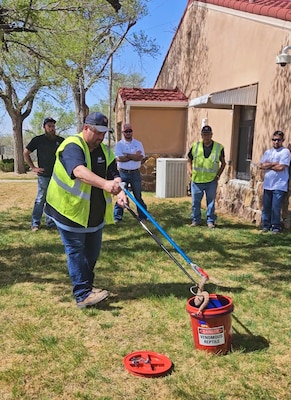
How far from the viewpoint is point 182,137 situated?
13461 mm

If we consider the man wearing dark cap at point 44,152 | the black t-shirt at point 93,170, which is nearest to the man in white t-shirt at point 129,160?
the man wearing dark cap at point 44,152

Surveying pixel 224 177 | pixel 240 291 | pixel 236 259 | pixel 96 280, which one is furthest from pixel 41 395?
pixel 224 177

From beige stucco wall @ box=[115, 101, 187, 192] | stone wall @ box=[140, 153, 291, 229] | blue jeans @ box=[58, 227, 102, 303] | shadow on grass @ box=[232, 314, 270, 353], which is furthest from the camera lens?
beige stucco wall @ box=[115, 101, 187, 192]

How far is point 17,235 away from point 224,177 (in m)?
5.09

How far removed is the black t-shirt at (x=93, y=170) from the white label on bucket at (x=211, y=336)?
149cm

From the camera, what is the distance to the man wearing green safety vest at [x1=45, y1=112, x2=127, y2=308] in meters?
3.94

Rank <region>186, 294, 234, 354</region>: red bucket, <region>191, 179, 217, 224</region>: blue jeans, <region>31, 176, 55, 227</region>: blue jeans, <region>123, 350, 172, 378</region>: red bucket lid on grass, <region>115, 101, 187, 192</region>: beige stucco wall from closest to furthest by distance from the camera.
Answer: <region>123, 350, 172, 378</region>: red bucket lid on grass → <region>186, 294, 234, 354</region>: red bucket → <region>31, 176, 55, 227</region>: blue jeans → <region>191, 179, 217, 224</region>: blue jeans → <region>115, 101, 187, 192</region>: beige stucco wall

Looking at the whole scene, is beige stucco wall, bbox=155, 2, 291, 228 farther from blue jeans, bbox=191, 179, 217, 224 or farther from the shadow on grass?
the shadow on grass

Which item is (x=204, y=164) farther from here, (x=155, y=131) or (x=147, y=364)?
(x=155, y=131)

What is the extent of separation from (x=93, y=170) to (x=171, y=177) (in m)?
7.99

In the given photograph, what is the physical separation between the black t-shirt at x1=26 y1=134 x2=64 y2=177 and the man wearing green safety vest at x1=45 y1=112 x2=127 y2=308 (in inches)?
114

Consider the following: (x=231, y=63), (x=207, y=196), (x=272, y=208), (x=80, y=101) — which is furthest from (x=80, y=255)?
(x=80, y=101)

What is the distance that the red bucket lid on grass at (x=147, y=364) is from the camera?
3.11 metres

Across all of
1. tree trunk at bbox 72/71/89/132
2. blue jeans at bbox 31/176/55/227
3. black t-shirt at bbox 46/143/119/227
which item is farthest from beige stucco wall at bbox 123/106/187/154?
tree trunk at bbox 72/71/89/132
